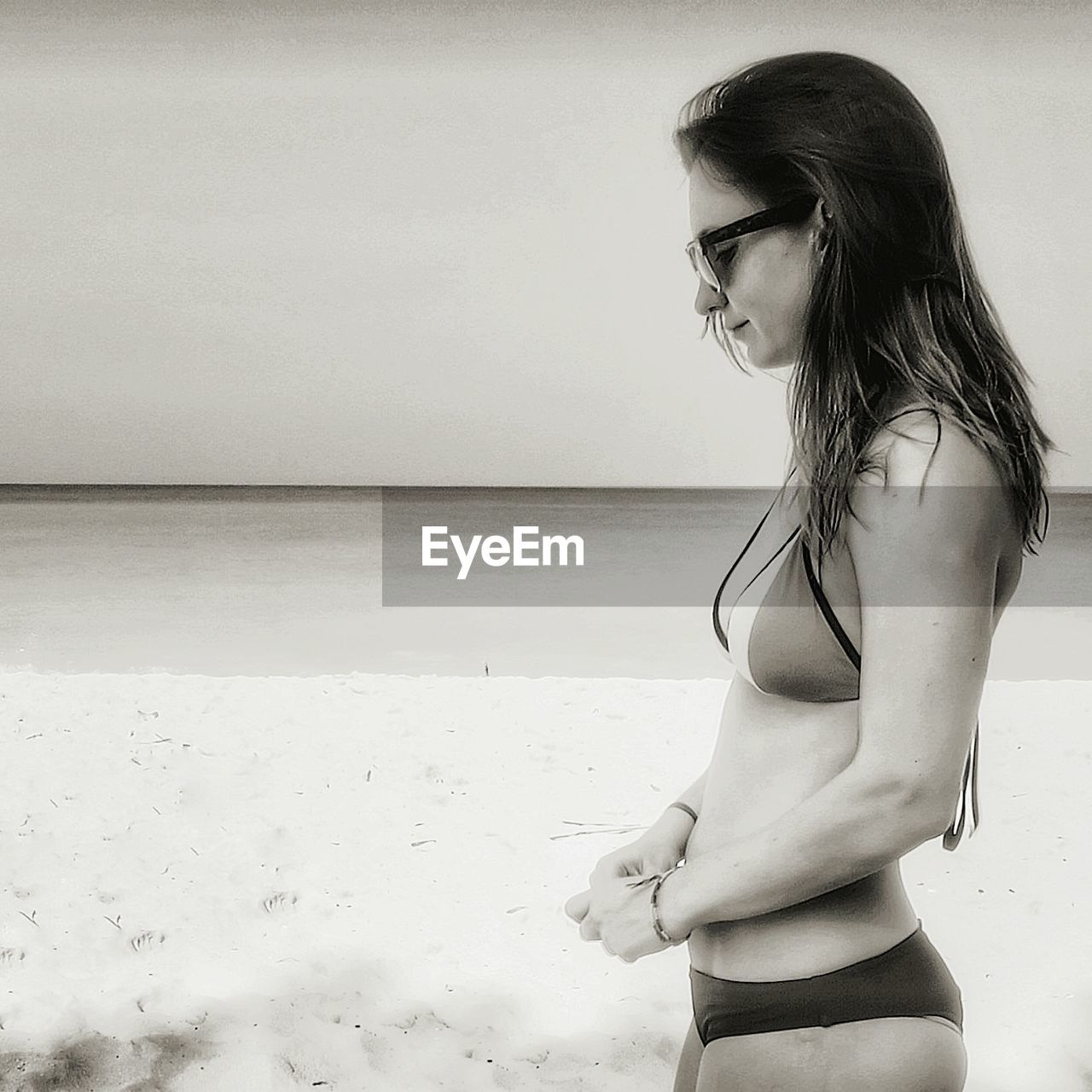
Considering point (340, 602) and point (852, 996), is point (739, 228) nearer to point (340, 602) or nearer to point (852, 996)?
point (852, 996)

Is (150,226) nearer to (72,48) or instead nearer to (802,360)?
(72,48)

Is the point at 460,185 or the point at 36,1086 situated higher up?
the point at 460,185

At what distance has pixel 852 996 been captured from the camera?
0.60 m

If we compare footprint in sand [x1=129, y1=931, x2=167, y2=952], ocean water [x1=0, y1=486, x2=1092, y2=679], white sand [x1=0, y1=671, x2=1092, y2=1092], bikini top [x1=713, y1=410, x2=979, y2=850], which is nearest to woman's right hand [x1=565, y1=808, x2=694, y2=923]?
bikini top [x1=713, y1=410, x2=979, y2=850]

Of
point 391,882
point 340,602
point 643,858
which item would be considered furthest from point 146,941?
point 340,602

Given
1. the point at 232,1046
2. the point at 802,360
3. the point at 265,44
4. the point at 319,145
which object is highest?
the point at 265,44

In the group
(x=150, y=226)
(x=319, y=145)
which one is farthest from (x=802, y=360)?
(x=150, y=226)

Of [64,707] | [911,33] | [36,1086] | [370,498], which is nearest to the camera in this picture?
[36,1086]

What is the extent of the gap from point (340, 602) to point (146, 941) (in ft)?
5.21

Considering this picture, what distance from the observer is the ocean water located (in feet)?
8.31

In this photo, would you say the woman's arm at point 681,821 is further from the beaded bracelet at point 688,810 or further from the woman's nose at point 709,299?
the woman's nose at point 709,299

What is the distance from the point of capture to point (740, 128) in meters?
0.57

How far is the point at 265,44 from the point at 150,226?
0.59 m

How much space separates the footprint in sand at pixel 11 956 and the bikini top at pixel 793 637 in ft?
4.03
